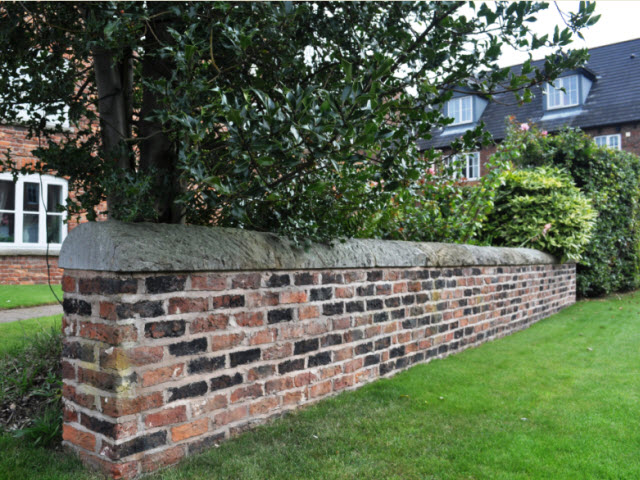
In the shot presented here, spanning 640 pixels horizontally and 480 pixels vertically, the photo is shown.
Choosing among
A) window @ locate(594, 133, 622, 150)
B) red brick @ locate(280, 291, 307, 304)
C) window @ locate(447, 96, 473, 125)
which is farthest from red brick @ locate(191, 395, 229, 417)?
window @ locate(447, 96, 473, 125)

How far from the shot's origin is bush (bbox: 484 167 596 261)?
869 cm

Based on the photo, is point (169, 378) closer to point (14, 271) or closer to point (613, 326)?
point (613, 326)

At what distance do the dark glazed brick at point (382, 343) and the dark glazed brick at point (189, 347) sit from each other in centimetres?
187

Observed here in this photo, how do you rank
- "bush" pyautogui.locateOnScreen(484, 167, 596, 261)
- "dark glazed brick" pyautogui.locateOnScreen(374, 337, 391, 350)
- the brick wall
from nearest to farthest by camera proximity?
"dark glazed brick" pyautogui.locateOnScreen(374, 337, 391, 350), "bush" pyautogui.locateOnScreen(484, 167, 596, 261), the brick wall

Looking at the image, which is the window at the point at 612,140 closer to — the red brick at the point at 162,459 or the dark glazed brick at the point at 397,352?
the dark glazed brick at the point at 397,352

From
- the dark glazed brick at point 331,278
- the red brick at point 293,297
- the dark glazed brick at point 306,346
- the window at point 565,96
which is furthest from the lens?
the window at point 565,96

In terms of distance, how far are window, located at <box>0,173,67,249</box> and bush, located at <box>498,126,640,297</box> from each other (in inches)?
394

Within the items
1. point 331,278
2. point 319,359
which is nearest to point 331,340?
point 319,359

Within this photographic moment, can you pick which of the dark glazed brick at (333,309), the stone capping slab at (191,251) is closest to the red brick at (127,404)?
the stone capping slab at (191,251)

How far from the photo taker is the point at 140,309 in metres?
2.42

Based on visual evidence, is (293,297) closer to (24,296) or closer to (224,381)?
(224,381)

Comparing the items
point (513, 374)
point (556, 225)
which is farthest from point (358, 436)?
point (556, 225)

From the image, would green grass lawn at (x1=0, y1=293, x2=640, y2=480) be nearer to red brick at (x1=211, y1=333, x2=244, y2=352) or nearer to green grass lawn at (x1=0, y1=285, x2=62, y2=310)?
red brick at (x1=211, y1=333, x2=244, y2=352)

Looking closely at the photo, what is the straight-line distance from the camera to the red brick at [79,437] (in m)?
2.47
